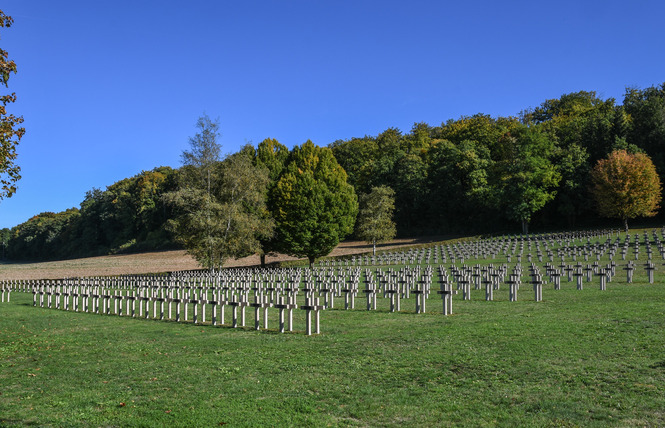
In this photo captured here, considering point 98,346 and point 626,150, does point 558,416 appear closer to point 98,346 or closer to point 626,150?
point 98,346

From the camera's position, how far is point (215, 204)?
37.8 meters

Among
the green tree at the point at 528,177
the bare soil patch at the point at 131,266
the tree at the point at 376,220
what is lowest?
the bare soil patch at the point at 131,266

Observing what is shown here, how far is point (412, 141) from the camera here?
101 metres

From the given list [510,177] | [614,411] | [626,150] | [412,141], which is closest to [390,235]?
[510,177]

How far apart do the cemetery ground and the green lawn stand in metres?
0.03

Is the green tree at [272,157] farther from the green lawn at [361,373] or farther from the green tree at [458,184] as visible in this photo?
the green lawn at [361,373]

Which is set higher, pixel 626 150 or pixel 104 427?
pixel 626 150

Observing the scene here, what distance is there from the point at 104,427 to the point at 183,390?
63.9 inches

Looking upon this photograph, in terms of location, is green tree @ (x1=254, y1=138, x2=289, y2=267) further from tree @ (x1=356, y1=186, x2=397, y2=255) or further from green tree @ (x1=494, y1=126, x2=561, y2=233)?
green tree @ (x1=494, y1=126, x2=561, y2=233)

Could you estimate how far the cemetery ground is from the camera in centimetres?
623

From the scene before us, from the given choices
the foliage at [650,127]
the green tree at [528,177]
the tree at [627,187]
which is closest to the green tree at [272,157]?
the green tree at [528,177]

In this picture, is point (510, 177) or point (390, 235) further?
point (510, 177)

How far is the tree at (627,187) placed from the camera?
59938mm

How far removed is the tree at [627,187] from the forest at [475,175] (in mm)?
6658
